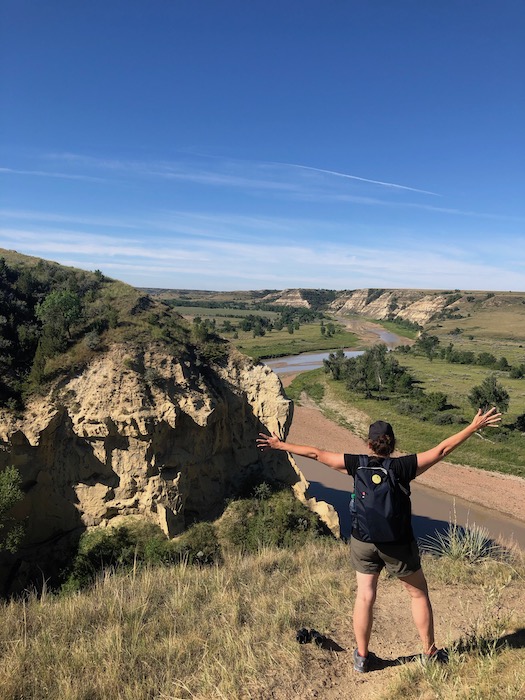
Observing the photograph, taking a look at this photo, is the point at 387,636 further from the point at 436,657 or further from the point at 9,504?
the point at 9,504

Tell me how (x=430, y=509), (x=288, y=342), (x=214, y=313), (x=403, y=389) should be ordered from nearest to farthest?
1. (x=430, y=509)
2. (x=403, y=389)
3. (x=288, y=342)
4. (x=214, y=313)

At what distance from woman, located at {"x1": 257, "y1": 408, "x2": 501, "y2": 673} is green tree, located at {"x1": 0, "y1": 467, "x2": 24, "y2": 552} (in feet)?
32.6

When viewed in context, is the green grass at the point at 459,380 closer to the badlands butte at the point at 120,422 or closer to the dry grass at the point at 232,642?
the badlands butte at the point at 120,422

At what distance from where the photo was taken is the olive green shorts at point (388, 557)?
12.2ft

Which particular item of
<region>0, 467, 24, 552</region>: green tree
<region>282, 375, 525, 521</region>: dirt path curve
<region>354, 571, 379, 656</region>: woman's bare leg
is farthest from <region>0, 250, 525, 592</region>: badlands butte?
<region>282, 375, 525, 521</region>: dirt path curve

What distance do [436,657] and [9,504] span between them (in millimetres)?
10725

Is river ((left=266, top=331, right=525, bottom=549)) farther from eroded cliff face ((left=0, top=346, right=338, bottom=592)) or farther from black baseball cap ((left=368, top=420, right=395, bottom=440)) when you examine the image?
black baseball cap ((left=368, top=420, right=395, bottom=440))

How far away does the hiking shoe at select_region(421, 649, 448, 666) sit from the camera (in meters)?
3.76

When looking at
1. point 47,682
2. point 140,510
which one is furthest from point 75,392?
point 47,682

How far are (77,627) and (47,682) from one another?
3.59 feet

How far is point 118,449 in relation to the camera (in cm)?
1352

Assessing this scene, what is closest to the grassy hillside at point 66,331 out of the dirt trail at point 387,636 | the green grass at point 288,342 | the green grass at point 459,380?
the dirt trail at point 387,636

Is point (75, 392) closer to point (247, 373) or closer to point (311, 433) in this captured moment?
point (247, 373)

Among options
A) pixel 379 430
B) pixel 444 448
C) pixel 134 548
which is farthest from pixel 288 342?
pixel 444 448
